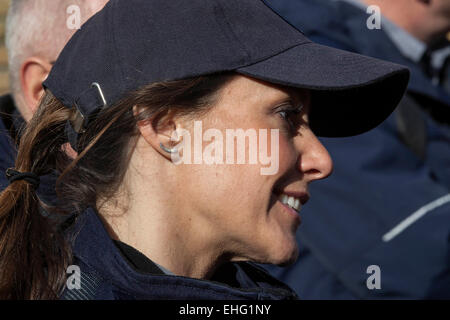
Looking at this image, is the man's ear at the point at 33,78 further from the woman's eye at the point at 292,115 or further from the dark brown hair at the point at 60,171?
the woman's eye at the point at 292,115

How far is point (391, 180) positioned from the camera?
2615 millimetres

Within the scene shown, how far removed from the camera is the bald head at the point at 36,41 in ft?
7.93

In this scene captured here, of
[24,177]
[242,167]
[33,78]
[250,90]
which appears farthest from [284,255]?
[33,78]

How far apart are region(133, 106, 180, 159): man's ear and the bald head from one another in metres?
0.87

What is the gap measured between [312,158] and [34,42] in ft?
4.12

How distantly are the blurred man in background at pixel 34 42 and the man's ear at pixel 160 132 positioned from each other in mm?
800

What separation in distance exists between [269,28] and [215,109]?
24 centimetres

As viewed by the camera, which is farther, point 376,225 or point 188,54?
point 376,225

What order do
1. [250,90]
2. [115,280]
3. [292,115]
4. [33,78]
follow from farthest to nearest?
[33,78] → [292,115] → [250,90] → [115,280]

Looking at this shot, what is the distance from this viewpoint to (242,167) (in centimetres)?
161

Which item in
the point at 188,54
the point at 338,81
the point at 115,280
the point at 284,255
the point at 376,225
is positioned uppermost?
the point at 188,54

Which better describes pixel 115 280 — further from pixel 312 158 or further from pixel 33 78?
pixel 33 78

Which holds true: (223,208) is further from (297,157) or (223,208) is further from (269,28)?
(269,28)
